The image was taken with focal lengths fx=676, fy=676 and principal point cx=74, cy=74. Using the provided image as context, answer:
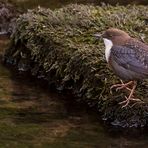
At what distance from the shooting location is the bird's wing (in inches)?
366

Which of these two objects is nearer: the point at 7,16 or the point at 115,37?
the point at 115,37

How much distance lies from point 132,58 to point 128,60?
2.6 inches

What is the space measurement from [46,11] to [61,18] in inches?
38.1

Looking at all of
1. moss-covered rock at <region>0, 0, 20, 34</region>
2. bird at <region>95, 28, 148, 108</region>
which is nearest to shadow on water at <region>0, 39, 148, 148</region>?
bird at <region>95, 28, 148, 108</region>

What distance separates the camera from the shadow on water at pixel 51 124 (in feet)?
29.1

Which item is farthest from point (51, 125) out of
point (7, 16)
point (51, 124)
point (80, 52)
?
point (7, 16)

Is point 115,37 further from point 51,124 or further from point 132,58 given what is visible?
point 51,124

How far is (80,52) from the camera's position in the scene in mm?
11445

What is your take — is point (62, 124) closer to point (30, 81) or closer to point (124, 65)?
point (124, 65)

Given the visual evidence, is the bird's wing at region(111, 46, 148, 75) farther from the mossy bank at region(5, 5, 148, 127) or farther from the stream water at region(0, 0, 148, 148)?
the stream water at region(0, 0, 148, 148)

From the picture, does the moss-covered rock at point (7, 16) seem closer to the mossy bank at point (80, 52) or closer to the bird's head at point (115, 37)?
the mossy bank at point (80, 52)

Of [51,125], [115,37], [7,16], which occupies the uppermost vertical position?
[115,37]

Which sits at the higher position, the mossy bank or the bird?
the bird

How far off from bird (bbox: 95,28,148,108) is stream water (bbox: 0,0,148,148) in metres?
0.61
